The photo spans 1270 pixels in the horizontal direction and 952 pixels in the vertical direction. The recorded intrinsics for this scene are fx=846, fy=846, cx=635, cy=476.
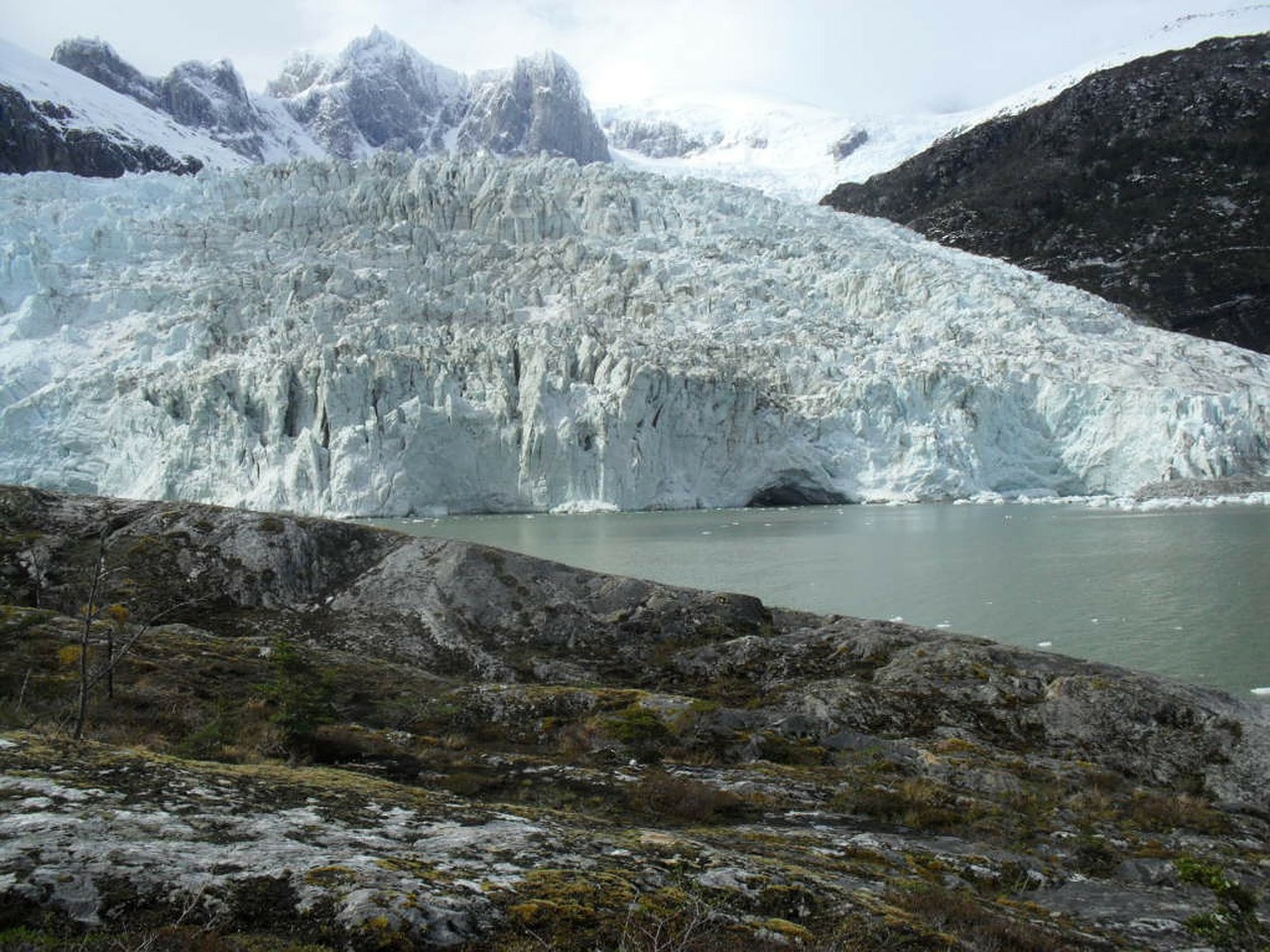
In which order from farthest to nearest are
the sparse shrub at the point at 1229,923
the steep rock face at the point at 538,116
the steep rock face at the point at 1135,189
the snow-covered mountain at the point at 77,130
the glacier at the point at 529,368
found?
the steep rock face at the point at 538,116, the snow-covered mountain at the point at 77,130, the steep rock face at the point at 1135,189, the glacier at the point at 529,368, the sparse shrub at the point at 1229,923

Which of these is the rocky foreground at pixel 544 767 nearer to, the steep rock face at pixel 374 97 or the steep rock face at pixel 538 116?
the steep rock face at pixel 538 116

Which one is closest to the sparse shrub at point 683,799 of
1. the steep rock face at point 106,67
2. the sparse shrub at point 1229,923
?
the sparse shrub at point 1229,923

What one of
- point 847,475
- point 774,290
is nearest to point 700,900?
point 847,475

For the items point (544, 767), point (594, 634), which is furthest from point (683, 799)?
point (594, 634)

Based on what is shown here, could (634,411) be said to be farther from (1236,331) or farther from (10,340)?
(1236,331)

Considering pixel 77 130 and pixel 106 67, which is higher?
pixel 106 67

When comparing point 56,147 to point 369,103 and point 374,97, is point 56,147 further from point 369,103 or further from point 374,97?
point 374,97

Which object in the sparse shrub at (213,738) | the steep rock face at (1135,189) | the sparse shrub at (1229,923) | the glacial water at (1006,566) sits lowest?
the glacial water at (1006,566)
